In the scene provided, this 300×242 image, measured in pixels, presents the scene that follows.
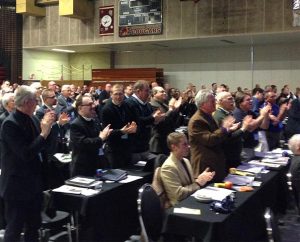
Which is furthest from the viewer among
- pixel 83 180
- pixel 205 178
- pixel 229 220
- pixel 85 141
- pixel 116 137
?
pixel 116 137

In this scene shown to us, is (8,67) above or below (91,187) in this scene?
above

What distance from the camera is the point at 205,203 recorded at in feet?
10.7

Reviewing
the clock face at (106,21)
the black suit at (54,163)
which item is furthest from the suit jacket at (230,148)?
the clock face at (106,21)

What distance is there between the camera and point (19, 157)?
312 cm

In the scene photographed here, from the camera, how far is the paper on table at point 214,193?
334 cm

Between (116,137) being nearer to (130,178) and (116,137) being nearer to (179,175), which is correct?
(130,178)

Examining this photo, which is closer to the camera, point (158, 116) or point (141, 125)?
point (141, 125)

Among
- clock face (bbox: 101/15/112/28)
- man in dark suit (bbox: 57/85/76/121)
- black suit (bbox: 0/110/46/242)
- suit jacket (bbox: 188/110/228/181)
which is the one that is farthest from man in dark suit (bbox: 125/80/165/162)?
clock face (bbox: 101/15/112/28)

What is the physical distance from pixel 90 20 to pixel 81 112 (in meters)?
12.3

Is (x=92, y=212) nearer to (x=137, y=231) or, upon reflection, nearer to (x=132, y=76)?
(x=137, y=231)

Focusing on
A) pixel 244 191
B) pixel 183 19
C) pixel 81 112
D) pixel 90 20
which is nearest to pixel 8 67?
pixel 90 20

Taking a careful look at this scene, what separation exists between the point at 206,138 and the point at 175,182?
63 cm

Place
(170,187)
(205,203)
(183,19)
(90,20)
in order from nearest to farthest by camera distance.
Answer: (205,203) → (170,187) → (183,19) → (90,20)

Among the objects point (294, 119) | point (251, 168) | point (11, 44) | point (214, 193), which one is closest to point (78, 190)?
point (214, 193)
